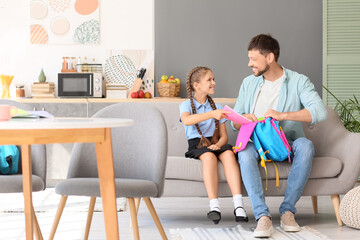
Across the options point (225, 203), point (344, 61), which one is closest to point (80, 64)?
point (225, 203)

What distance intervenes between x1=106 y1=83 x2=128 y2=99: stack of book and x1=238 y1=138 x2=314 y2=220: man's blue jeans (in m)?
2.69

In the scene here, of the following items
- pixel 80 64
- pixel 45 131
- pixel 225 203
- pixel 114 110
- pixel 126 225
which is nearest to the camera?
pixel 45 131

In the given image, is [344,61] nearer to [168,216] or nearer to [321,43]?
[321,43]

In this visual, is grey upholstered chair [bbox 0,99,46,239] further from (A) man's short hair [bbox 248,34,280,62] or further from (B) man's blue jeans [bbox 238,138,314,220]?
(A) man's short hair [bbox 248,34,280,62]

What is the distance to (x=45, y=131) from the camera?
162 centimetres

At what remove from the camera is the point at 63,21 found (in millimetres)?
6105

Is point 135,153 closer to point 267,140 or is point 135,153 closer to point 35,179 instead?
point 35,179

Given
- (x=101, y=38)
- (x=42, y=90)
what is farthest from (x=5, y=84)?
(x=101, y=38)

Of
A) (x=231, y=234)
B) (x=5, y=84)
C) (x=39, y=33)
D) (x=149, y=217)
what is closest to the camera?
(x=231, y=234)

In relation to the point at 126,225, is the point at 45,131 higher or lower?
higher

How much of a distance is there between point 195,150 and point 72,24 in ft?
10.3

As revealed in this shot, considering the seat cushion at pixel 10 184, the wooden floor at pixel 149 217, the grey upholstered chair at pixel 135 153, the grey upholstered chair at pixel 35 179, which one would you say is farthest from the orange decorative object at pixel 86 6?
the seat cushion at pixel 10 184

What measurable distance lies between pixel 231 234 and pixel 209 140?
700mm

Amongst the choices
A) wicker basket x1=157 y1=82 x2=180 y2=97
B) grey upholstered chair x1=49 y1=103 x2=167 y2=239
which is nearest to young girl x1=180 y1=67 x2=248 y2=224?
grey upholstered chair x1=49 y1=103 x2=167 y2=239
